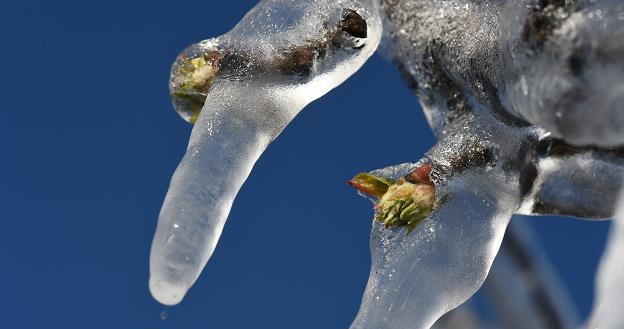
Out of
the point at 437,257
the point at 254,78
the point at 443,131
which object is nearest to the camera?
the point at 437,257

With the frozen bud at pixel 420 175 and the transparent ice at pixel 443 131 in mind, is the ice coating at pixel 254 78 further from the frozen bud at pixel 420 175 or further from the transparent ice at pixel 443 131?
the frozen bud at pixel 420 175

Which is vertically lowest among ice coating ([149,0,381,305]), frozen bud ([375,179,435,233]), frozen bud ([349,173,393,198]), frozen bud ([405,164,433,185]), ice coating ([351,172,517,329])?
ice coating ([351,172,517,329])

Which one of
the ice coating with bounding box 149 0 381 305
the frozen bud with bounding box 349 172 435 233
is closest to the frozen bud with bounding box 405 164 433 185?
the frozen bud with bounding box 349 172 435 233

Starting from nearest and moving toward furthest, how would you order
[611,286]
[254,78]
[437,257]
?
[611,286]
[437,257]
[254,78]

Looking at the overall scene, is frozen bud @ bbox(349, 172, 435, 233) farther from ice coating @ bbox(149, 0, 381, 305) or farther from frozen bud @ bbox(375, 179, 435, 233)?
ice coating @ bbox(149, 0, 381, 305)

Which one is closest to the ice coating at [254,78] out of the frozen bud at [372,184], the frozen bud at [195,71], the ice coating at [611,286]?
the frozen bud at [195,71]

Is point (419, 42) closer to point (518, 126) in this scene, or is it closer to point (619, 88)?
point (518, 126)

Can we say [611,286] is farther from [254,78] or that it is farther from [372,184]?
[254,78]

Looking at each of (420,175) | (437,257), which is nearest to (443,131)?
(420,175)

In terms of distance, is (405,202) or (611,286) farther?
(405,202)
